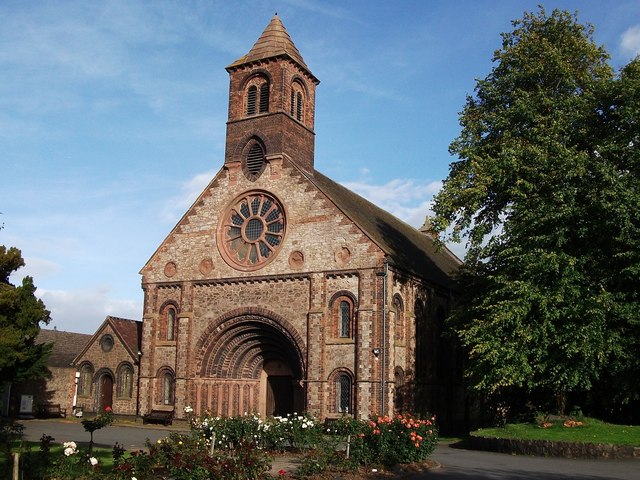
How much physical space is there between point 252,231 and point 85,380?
1359 cm

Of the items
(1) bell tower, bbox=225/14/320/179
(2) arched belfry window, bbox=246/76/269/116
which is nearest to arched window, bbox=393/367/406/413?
(1) bell tower, bbox=225/14/320/179

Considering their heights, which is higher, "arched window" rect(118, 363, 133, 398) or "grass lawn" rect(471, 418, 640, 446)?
"arched window" rect(118, 363, 133, 398)

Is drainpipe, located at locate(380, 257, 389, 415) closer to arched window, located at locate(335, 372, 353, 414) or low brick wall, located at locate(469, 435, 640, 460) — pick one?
arched window, located at locate(335, 372, 353, 414)

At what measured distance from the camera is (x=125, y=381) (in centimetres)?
3938

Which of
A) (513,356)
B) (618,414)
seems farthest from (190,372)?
(618,414)

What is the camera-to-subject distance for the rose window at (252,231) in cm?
3553

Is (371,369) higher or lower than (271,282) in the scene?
lower

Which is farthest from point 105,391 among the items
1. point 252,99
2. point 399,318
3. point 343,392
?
point 252,99

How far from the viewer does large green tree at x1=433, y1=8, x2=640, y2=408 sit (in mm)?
25328

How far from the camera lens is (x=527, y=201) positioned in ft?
91.3

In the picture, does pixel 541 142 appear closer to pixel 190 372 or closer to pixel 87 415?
pixel 190 372

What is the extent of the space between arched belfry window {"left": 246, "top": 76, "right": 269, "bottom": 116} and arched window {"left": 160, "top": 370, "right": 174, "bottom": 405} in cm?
1412

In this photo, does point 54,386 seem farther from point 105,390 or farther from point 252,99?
point 252,99

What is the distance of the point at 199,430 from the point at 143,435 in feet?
34.7
